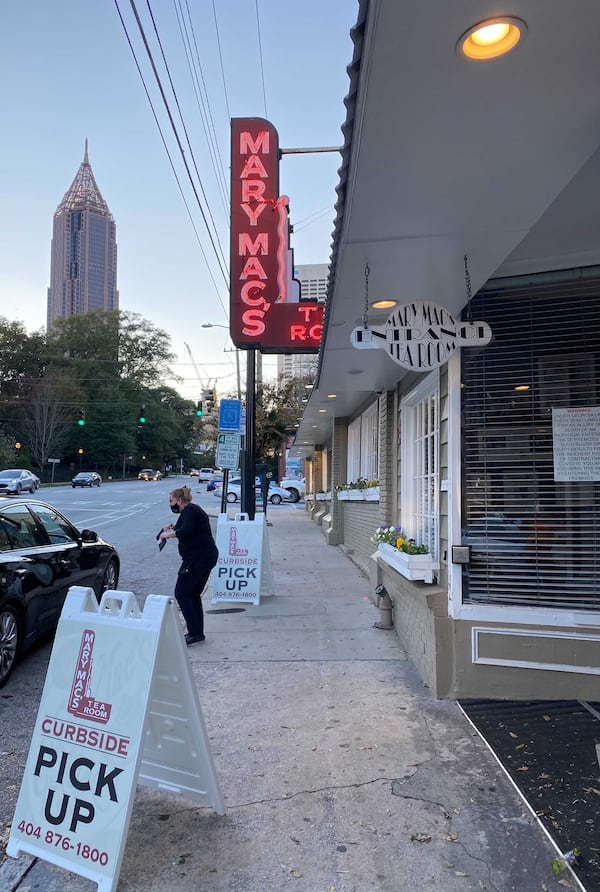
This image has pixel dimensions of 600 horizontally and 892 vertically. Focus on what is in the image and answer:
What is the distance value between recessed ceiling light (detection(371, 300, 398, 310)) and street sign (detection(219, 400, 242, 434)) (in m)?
6.87

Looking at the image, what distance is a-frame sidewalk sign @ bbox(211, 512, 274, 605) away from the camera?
7.90m

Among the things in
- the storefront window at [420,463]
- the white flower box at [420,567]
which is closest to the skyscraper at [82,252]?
the storefront window at [420,463]

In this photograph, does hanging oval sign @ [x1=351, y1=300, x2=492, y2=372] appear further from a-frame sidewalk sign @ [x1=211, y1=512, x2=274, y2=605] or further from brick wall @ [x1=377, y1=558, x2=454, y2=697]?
a-frame sidewalk sign @ [x1=211, y1=512, x2=274, y2=605]

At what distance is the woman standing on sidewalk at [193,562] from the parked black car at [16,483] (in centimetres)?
3028

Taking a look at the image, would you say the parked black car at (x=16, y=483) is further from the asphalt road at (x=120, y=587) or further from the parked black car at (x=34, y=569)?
the parked black car at (x=34, y=569)

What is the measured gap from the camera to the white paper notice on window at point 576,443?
426cm

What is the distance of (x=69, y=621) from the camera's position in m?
2.86

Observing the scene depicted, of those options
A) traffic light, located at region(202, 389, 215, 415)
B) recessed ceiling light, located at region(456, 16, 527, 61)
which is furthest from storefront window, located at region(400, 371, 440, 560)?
traffic light, located at region(202, 389, 215, 415)

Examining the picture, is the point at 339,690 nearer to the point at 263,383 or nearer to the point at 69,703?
the point at 69,703

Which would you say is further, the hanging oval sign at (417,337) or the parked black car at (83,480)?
the parked black car at (83,480)

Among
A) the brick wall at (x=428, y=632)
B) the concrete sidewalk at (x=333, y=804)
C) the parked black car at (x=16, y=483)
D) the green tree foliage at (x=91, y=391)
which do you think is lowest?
the concrete sidewalk at (x=333, y=804)

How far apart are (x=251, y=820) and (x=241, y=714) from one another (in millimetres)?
1334

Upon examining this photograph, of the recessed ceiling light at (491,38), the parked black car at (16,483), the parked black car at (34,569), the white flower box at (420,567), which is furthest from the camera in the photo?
the parked black car at (16,483)

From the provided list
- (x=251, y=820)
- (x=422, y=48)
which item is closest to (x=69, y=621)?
(x=251, y=820)
